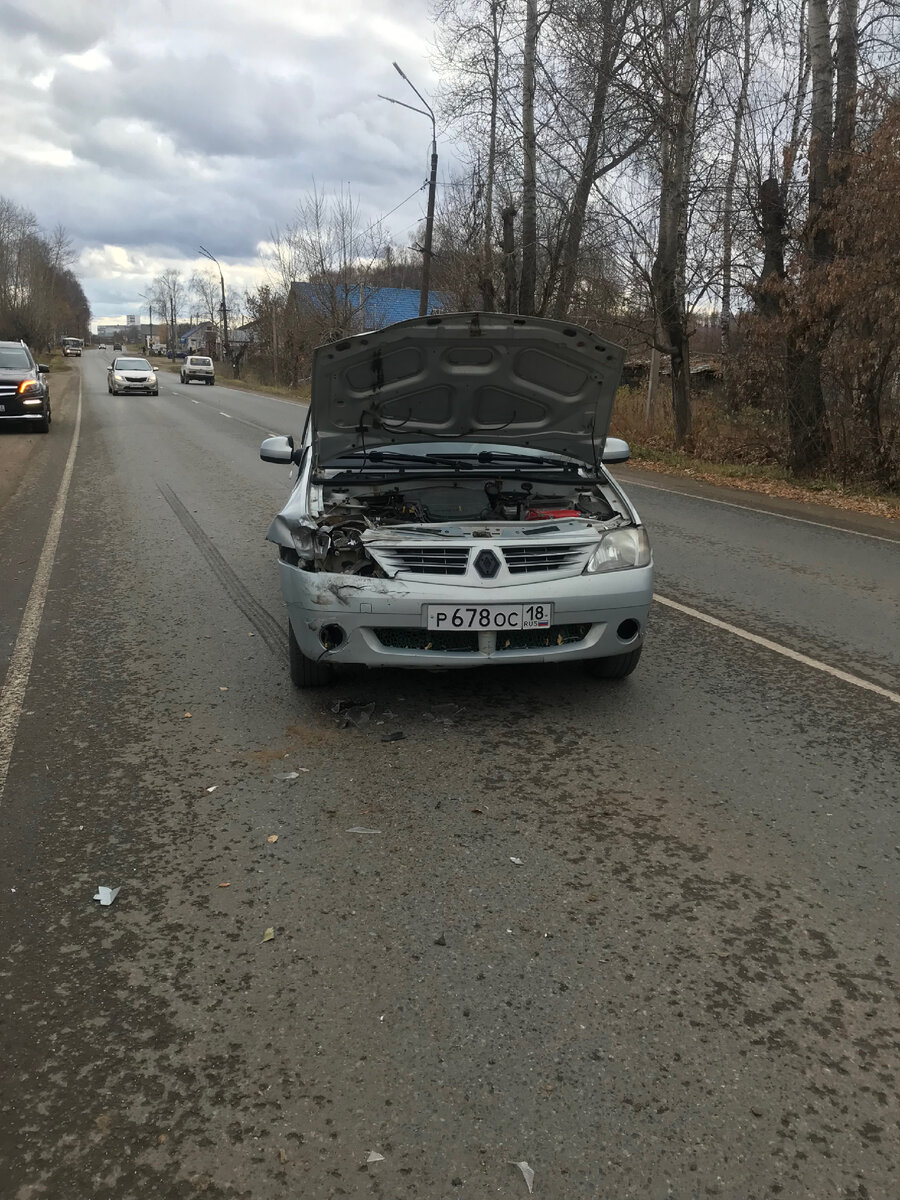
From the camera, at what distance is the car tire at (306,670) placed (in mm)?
4555

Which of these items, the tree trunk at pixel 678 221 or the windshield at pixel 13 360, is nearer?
the tree trunk at pixel 678 221

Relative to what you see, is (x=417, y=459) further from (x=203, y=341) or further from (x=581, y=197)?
(x=203, y=341)

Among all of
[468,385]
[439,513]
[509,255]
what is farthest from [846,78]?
[439,513]

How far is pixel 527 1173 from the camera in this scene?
6.35 feet

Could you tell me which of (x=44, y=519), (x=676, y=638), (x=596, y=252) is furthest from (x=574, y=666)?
(x=596, y=252)

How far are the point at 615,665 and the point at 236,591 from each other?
10.5 feet

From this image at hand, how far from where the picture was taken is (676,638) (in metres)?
5.77

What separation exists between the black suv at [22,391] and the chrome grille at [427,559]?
1660 centimetres

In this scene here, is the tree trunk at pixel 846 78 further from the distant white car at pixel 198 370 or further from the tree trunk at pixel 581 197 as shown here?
the distant white car at pixel 198 370

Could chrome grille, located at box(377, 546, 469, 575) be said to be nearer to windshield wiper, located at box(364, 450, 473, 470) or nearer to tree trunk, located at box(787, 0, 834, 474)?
windshield wiper, located at box(364, 450, 473, 470)

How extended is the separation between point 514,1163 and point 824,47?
15.8 metres

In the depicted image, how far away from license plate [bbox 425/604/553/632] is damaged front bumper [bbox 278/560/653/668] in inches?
0.9

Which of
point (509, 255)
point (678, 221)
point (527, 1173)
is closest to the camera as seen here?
point (527, 1173)

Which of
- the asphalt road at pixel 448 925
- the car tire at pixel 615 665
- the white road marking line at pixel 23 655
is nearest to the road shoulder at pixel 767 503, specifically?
the asphalt road at pixel 448 925
